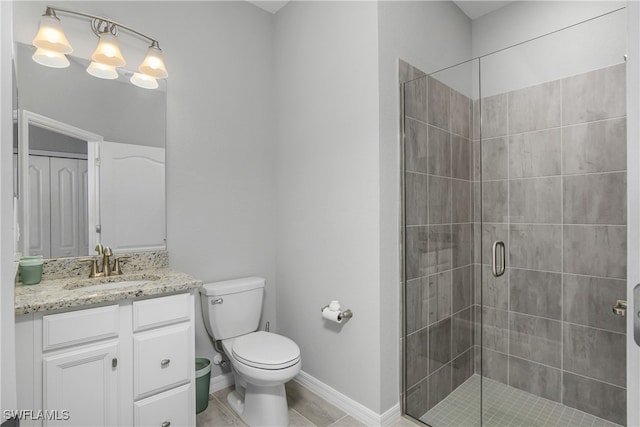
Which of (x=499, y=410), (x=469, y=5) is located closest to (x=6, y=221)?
(x=499, y=410)

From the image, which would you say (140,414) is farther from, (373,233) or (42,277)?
(373,233)

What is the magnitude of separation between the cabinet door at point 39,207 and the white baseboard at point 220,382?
1.28m

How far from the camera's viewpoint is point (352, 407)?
2.04 metres

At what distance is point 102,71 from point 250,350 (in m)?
1.80

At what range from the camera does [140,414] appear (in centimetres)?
162

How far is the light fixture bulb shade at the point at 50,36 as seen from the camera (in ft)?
5.59

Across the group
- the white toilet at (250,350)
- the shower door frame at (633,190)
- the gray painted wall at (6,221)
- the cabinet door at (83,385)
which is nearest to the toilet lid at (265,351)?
the white toilet at (250,350)

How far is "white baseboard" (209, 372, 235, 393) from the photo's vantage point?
232cm

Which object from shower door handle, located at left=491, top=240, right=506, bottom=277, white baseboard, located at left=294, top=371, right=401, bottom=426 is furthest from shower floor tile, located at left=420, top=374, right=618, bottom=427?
shower door handle, located at left=491, top=240, right=506, bottom=277

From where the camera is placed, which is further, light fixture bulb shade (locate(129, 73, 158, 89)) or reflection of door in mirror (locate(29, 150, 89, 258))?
light fixture bulb shade (locate(129, 73, 158, 89))

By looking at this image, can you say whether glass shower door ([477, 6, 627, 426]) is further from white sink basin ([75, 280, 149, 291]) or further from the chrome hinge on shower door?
white sink basin ([75, 280, 149, 291])

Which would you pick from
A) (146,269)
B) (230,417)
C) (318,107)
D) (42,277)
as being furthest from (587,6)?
(42,277)

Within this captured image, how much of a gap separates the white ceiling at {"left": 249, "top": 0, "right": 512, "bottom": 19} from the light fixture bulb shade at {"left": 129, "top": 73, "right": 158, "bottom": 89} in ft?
3.30

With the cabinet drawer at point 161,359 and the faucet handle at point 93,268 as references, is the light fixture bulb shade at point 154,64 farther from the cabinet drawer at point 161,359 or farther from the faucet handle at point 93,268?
the cabinet drawer at point 161,359
